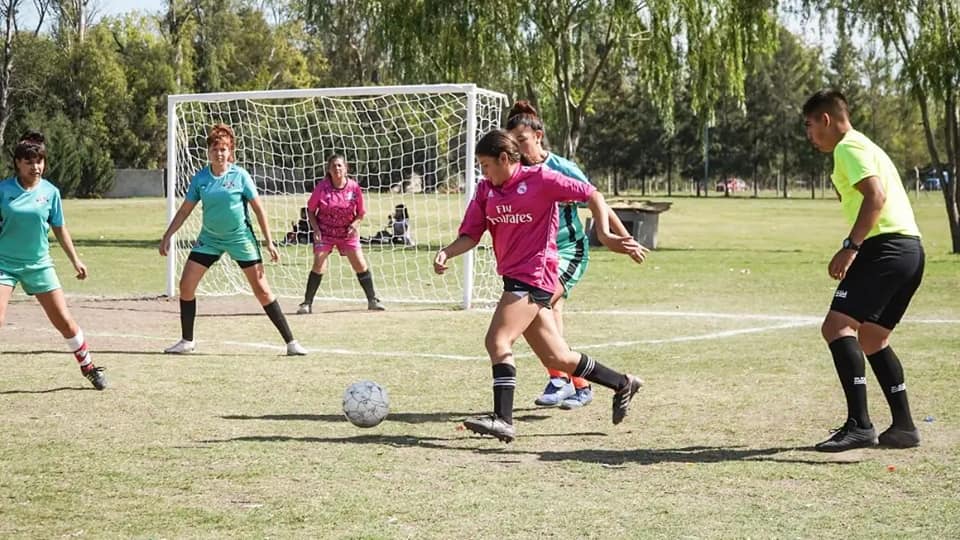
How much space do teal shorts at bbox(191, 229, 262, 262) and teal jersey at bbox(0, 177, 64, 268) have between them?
231 centimetres

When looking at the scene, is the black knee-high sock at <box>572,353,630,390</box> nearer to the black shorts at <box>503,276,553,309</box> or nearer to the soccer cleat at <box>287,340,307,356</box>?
the black shorts at <box>503,276,553,309</box>

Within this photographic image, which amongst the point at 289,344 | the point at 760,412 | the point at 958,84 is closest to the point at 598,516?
the point at 760,412

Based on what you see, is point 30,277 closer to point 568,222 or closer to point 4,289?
point 4,289

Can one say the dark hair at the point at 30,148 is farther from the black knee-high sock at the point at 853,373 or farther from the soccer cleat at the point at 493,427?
the black knee-high sock at the point at 853,373

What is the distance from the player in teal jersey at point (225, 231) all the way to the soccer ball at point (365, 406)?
3486 mm

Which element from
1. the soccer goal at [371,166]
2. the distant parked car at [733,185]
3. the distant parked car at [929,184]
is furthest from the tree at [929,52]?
the distant parked car at [929,184]

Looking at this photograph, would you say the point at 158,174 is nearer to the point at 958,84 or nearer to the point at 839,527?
the point at 958,84

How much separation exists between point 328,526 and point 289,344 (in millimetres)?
5810

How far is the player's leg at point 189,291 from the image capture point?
1114 cm

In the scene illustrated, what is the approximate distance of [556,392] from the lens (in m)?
8.64

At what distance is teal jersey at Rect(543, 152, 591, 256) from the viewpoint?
8.49 m

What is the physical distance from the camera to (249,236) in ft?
36.5

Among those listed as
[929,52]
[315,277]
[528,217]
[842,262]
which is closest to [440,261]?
[528,217]

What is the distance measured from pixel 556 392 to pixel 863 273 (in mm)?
2474
